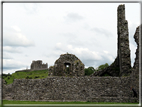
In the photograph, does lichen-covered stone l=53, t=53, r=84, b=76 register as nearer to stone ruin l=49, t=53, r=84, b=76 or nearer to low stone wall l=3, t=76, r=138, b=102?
stone ruin l=49, t=53, r=84, b=76

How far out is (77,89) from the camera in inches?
666

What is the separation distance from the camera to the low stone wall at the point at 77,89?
54.2 ft

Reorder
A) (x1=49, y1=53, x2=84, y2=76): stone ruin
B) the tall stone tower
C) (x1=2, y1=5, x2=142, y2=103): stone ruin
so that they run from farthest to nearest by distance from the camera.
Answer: (x1=49, y1=53, x2=84, y2=76): stone ruin → the tall stone tower → (x1=2, y1=5, x2=142, y2=103): stone ruin

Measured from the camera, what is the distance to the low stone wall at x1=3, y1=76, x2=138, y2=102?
1652 centimetres

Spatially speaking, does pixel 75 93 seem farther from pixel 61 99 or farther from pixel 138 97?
pixel 138 97

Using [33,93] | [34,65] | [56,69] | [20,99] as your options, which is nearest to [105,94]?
[33,93]

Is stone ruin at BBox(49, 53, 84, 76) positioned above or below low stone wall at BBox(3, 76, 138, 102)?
above

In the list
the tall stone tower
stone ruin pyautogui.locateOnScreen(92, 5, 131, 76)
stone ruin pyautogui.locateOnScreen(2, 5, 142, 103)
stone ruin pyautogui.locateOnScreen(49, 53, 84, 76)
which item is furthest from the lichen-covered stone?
stone ruin pyautogui.locateOnScreen(2, 5, 142, 103)

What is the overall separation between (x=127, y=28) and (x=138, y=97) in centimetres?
959

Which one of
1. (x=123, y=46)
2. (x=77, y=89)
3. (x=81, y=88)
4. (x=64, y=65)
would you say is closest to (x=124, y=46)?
(x=123, y=46)

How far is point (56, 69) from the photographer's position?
25.3 metres

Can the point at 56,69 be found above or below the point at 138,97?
above

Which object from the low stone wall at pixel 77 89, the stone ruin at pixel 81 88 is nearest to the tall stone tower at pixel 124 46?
the stone ruin at pixel 81 88

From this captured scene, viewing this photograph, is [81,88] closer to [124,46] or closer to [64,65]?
[124,46]
